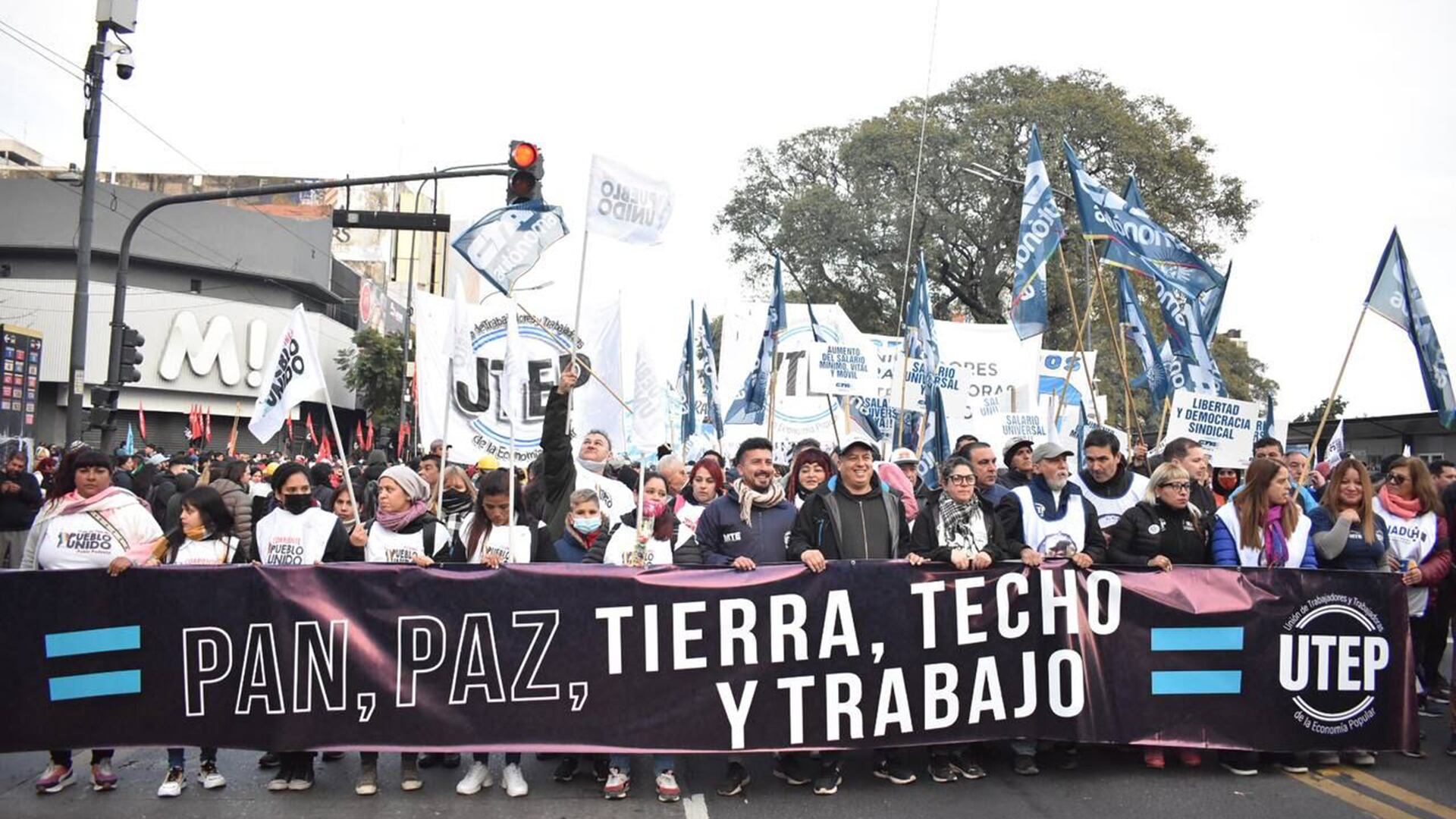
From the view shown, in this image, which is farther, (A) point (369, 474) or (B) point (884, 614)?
(A) point (369, 474)

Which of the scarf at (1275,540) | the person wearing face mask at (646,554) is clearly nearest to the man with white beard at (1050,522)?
the scarf at (1275,540)

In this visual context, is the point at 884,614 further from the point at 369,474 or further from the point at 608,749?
the point at 369,474

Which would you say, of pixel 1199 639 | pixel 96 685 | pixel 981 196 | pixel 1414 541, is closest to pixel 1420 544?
pixel 1414 541

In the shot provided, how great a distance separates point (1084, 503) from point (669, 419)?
17417 millimetres

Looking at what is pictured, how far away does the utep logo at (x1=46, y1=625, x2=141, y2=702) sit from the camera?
5.95 m

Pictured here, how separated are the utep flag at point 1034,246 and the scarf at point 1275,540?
463 centimetres

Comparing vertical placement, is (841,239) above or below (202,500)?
above

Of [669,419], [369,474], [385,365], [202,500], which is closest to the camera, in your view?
[202,500]

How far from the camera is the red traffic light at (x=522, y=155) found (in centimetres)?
1181

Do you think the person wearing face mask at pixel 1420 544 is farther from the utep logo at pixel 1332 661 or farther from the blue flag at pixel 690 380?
the blue flag at pixel 690 380

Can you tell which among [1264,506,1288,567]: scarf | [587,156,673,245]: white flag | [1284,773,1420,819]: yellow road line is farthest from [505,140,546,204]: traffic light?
[1284,773,1420,819]: yellow road line

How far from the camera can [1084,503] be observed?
22.0ft

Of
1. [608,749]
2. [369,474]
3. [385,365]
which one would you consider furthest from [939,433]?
[385,365]

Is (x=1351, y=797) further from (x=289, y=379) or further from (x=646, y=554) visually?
(x=289, y=379)
